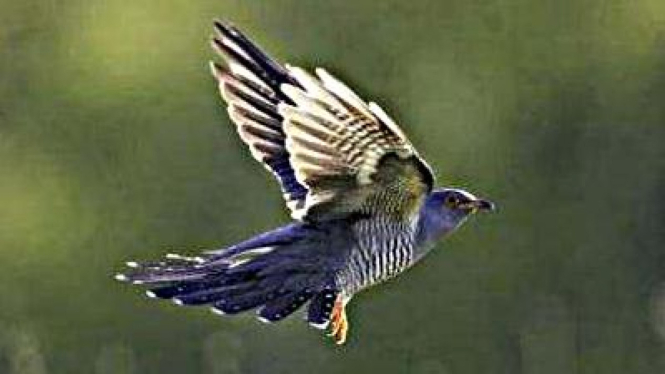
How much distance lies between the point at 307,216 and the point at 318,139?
0.51m

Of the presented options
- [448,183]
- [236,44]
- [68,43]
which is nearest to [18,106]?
[68,43]

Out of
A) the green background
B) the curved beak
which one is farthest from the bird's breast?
the green background

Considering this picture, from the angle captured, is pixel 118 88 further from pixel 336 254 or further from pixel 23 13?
pixel 336 254

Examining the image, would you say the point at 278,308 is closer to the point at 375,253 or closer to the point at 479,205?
the point at 375,253

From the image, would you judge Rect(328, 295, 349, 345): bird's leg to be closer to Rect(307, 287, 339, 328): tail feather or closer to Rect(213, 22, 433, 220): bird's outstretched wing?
Rect(307, 287, 339, 328): tail feather

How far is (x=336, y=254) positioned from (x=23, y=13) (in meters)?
10.5

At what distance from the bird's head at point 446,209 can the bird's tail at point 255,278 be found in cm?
28

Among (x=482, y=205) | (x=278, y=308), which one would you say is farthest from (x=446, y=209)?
(x=278, y=308)

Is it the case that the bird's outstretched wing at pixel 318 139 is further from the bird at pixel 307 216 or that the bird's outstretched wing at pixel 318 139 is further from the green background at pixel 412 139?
the green background at pixel 412 139

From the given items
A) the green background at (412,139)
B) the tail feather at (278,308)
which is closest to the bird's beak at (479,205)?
the tail feather at (278,308)

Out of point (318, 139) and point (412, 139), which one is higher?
point (318, 139)

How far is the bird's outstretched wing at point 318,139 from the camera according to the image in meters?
7.53

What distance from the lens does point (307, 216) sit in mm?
8070

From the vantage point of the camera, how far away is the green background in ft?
52.3
